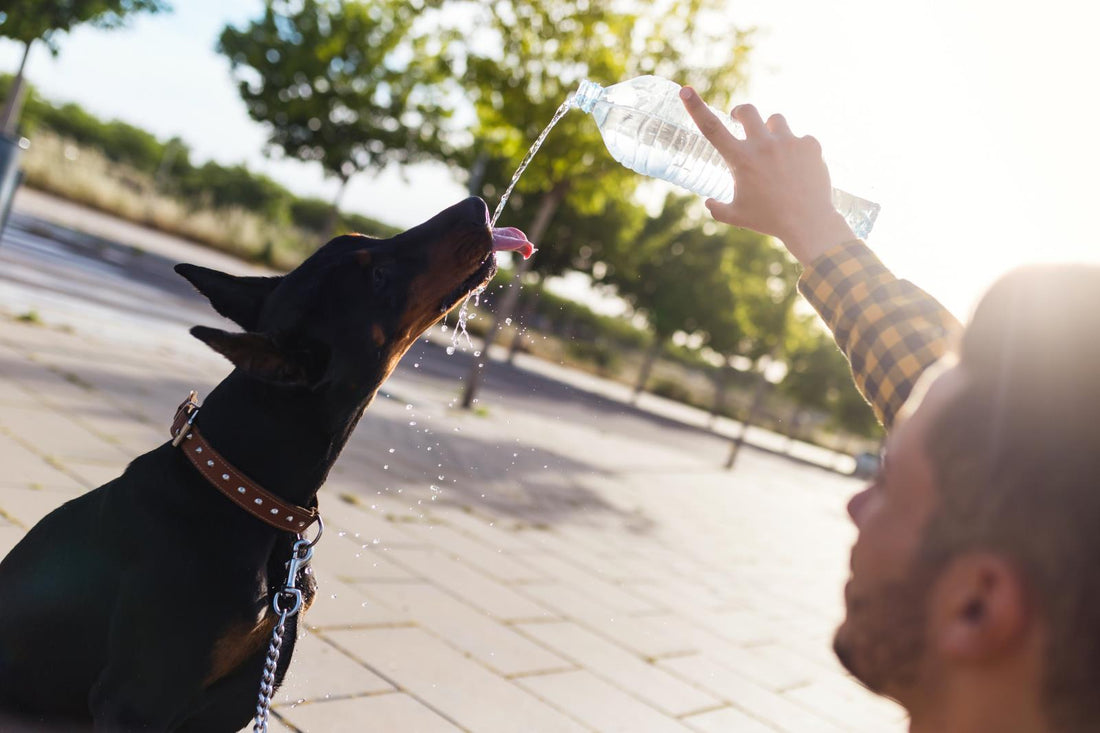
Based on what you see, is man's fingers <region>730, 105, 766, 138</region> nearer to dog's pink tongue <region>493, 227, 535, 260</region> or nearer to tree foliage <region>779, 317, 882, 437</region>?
dog's pink tongue <region>493, 227, 535, 260</region>

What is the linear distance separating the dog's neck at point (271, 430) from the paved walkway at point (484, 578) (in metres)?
1.02

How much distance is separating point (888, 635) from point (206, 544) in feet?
4.77

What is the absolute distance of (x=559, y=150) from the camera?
9.90 metres

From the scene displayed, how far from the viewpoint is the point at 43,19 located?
12.7 meters

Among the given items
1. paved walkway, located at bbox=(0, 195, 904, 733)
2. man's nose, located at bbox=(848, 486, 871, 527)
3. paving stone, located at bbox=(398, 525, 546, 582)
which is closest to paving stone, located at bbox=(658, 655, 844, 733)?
paved walkway, located at bbox=(0, 195, 904, 733)

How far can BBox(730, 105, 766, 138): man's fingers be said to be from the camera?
1.77 metres

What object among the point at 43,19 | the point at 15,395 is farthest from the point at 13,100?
the point at 15,395

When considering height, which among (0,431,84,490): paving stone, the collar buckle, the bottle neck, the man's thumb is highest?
the bottle neck

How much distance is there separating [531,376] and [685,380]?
15634 mm

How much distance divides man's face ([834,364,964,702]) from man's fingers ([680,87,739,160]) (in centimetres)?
81

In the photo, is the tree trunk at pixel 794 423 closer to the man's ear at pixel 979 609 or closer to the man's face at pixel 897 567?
the man's face at pixel 897 567

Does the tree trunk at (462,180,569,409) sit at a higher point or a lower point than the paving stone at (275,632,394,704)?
higher

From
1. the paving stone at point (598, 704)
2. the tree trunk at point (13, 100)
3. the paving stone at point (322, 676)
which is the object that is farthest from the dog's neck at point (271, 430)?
the tree trunk at point (13, 100)

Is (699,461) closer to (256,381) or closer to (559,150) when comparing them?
(559,150)
